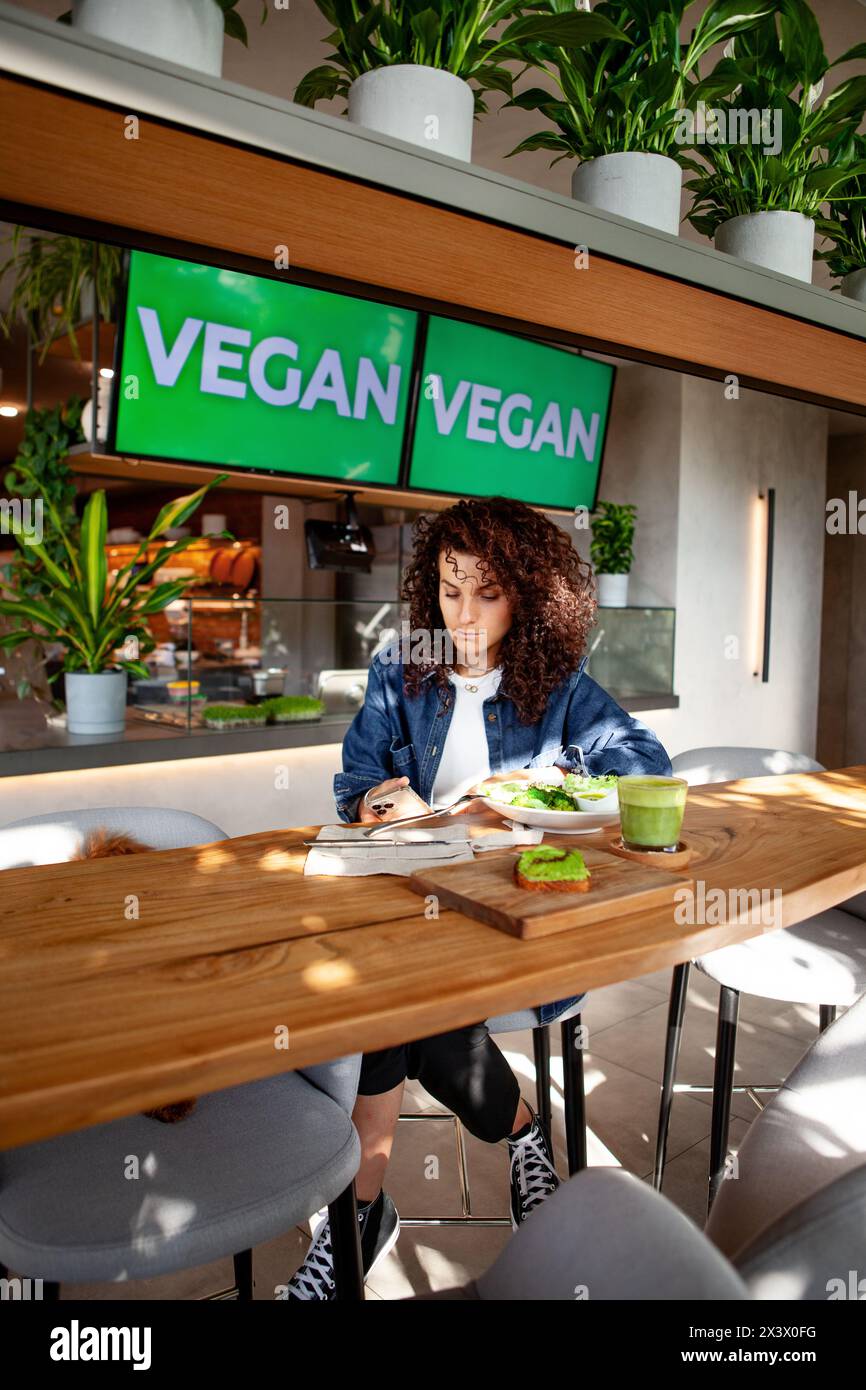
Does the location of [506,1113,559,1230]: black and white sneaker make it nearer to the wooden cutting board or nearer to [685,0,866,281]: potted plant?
the wooden cutting board

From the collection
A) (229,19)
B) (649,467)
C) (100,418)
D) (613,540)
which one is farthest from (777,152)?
(649,467)

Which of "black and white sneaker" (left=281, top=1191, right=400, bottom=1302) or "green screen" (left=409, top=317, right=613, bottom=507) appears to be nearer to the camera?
"black and white sneaker" (left=281, top=1191, right=400, bottom=1302)

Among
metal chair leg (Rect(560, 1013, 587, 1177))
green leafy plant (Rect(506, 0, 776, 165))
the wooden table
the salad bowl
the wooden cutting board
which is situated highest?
green leafy plant (Rect(506, 0, 776, 165))

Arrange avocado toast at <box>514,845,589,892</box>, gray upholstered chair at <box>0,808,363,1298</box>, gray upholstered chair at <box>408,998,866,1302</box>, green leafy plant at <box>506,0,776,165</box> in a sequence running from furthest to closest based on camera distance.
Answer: green leafy plant at <box>506,0,776,165</box> < avocado toast at <box>514,845,589,892</box> < gray upholstered chair at <box>0,808,363,1298</box> < gray upholstered chair at <box>408,998,866,1302</box>

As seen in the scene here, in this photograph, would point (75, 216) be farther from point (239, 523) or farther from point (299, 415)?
point (239, 523)

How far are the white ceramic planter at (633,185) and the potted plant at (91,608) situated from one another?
1375 millimetres

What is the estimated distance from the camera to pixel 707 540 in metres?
5.14

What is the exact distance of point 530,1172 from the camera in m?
1.82

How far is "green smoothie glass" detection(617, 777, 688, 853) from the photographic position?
1.36m

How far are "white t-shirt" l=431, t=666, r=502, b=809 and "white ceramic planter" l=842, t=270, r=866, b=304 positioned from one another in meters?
1.43

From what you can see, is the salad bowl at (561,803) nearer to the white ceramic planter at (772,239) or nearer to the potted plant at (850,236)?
the white ceramic planter at (772,239)

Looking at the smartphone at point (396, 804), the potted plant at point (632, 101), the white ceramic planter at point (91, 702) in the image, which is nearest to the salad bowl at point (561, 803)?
the smartphone at point (396, 804)

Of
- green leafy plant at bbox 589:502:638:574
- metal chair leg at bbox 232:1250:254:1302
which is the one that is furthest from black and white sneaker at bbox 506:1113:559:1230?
green leafy plant at bbox 589:502:638:574

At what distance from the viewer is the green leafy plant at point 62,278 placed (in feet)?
10.4
